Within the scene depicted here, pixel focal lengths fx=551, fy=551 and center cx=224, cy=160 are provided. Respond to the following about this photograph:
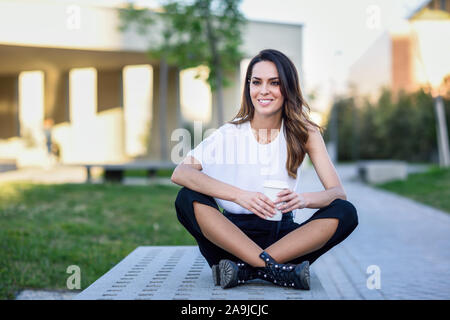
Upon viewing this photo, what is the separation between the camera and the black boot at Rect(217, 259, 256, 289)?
2676mm

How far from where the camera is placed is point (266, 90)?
10.2 ft

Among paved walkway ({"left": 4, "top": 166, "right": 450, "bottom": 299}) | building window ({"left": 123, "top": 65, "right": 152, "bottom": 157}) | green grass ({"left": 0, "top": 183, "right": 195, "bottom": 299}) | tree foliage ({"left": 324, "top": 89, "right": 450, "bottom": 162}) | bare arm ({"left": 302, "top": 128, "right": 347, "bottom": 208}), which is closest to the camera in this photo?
bare arm ({"left": 302, "top": 128, "right": 347, "bottom": 208})

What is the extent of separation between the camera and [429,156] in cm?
3500

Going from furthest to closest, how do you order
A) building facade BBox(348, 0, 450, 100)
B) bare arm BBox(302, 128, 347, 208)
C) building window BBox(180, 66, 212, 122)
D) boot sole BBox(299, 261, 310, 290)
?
building facade BBox(348, 0, 450, 100), building window BBox(180, 66, 212, 122), bare arm BBox(302, 128, 347, 208), boot sole BBox(299, 261, 310, 290)

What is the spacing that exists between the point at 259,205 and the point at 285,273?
37cm

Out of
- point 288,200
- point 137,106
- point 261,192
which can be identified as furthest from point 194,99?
point 288,200

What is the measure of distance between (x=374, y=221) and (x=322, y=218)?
237 inches

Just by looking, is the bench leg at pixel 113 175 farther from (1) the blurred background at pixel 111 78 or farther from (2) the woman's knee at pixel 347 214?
(2) the woman's knee at pixel 347 214

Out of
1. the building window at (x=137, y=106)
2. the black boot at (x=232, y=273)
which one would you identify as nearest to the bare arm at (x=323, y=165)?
the black boot at (x=232, y=273)

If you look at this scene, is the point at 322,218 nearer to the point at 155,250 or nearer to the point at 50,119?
the point at 155,250

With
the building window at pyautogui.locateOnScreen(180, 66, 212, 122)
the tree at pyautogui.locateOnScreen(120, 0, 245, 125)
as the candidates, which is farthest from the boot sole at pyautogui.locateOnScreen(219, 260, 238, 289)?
the building window at pyautogui.locateOnScreen(180, 66, 212, 122)

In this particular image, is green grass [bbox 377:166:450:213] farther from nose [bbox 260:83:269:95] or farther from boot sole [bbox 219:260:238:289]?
boot sole [bbox 219:260:238:289]

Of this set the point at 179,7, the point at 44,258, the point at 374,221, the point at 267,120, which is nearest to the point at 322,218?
the point at 267,120

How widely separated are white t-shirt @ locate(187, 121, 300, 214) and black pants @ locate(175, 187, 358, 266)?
10cm
